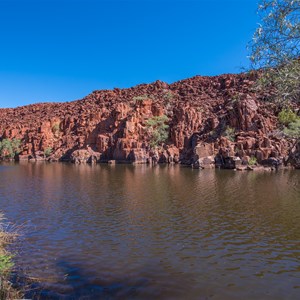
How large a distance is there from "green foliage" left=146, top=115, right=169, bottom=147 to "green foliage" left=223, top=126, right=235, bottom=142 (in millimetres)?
20971

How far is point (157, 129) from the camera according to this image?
9669 centimetres

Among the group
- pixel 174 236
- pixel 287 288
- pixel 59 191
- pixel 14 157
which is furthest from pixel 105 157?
pixel 287 288

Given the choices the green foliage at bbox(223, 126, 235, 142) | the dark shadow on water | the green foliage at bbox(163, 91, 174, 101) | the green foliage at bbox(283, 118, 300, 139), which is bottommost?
the dark shadow on water

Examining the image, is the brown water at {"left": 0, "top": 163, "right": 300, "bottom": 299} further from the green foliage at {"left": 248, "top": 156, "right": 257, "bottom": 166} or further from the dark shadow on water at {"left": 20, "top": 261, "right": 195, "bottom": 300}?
the green foliage at {"left": 248, "top": 156, "right": 257, "bottom": 166}

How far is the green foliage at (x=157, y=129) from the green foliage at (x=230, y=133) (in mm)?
20971

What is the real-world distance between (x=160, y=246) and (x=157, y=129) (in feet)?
270

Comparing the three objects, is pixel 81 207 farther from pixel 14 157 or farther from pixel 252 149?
pixel 14 157

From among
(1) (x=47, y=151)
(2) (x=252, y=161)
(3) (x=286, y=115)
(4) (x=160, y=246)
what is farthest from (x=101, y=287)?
(1) (x=47, y=151)

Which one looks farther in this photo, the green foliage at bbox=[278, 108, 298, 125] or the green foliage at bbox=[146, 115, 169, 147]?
the green foliage at bbox=[146, 115, 169, 147]

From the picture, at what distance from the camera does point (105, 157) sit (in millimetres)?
98062

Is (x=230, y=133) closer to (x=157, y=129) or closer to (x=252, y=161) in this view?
(x=252, y=161)

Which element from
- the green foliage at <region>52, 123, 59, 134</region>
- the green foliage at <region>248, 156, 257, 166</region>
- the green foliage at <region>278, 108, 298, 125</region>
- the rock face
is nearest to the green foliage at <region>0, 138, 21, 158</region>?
the rock face

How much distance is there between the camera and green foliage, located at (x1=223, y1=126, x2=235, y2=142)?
75.7m

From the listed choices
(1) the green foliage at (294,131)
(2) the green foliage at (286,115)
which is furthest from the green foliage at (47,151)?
(2) the green foliage at (286,115)
